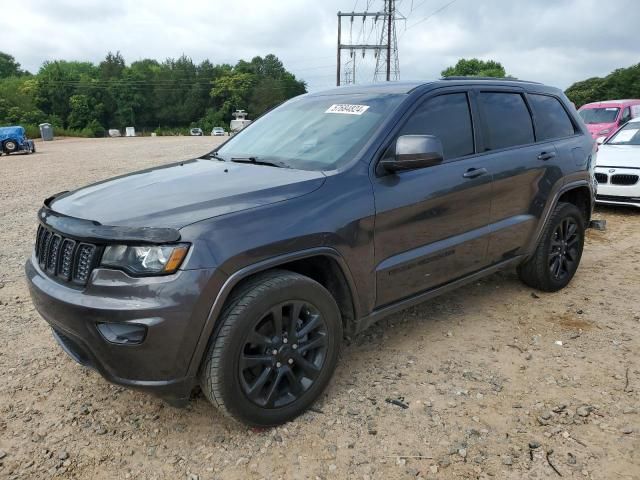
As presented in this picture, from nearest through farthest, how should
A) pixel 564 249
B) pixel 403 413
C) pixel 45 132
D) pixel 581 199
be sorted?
pixel 403 413, pixel 564 249, pixel 581 199, pixel 45 132

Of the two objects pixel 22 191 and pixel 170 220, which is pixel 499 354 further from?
pixel 22 191

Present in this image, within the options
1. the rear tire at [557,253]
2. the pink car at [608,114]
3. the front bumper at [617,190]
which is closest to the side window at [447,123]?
the rear tire at [557,253]

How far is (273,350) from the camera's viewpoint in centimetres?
256

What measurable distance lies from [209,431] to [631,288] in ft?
13.1

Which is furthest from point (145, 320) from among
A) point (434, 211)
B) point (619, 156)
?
point (619, 156)

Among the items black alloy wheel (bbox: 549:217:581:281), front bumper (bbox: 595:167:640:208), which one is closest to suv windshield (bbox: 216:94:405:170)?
black alloy wheel (bbox: 549:217:581:281)

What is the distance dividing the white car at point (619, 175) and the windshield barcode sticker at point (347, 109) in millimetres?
6343

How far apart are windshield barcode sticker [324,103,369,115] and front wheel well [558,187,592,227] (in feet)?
7.24

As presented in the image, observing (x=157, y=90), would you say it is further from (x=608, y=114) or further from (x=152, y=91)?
(x=608, y=114)

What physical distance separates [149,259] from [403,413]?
5.22 feet

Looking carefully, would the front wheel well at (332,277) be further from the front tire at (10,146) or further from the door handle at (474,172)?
the front tire at (10,146)

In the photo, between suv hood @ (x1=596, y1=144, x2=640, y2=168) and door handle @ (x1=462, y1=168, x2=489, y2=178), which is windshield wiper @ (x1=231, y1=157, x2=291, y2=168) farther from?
suv hood @ (x1=596, y1=144, x2=640, y2=168)

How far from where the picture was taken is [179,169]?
3330mm

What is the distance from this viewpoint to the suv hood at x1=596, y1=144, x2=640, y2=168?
793 centimetres
